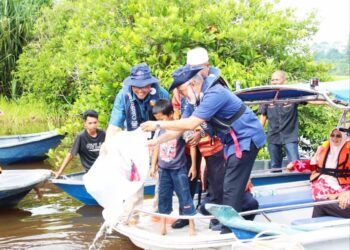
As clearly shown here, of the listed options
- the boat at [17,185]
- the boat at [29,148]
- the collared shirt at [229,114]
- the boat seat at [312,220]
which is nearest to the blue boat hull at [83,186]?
the boat at [17,185]

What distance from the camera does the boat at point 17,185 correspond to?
817 cm

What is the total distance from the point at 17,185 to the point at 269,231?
15.5 feet

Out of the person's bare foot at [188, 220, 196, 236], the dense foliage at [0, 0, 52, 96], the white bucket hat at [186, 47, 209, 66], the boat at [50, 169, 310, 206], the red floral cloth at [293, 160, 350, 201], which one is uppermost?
the dense foliage at [0, 0, 52, 96]

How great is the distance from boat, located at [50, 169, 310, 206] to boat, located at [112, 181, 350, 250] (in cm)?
78

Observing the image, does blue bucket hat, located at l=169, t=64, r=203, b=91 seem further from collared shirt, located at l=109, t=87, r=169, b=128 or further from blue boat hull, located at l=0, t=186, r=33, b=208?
blue boat hull, located at l=0, t=186, r=33, b=208

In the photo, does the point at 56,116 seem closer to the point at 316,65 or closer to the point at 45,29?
the point at 45,29

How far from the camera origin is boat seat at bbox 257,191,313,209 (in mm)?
5758

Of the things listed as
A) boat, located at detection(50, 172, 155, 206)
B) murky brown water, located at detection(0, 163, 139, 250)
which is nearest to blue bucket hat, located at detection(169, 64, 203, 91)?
murky brown water, located at detection(0, 163, 139, 250)

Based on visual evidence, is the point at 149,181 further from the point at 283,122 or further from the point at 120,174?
the point at 120,174

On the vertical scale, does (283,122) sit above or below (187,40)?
below

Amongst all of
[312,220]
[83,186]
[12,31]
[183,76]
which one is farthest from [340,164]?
[12,31]

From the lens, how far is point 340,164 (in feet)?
18.1

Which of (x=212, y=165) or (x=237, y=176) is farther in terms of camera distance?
(x=212, y=165)

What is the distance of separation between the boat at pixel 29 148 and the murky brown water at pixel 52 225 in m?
2.92
